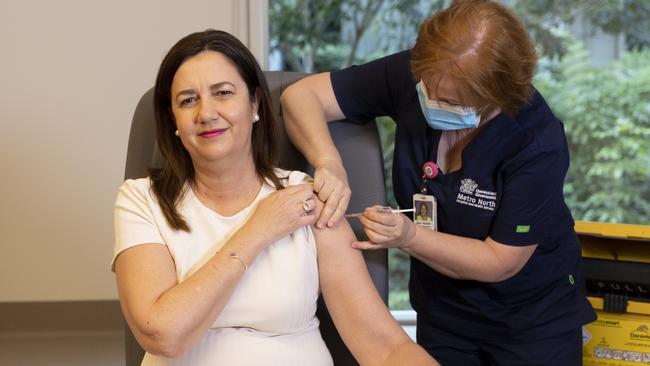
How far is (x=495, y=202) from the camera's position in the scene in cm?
177

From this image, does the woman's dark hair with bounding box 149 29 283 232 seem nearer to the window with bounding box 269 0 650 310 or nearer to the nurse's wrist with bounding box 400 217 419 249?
the nurse's wrist with bounding box 400 217 419 249

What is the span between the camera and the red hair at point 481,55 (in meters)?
1.57

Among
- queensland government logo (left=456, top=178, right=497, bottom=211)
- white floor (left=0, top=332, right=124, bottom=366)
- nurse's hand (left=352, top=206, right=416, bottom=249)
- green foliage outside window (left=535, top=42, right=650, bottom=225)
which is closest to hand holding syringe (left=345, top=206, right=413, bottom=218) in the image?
nurse's hand (left=352, top=206, right=416, bottom=249)

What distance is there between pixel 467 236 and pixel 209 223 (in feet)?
1.99

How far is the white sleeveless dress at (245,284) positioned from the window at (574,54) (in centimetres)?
157

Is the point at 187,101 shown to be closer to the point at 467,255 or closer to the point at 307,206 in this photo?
the point at 307,206

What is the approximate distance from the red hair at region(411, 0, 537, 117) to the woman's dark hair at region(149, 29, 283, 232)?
1.19 feet

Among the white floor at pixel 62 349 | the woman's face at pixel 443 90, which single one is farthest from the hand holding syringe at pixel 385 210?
the white floor at pixel 62 349

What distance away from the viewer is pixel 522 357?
185 centimetres

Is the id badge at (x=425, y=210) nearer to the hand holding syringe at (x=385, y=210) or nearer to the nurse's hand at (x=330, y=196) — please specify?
the hand holding syringe at (x=385, y=210)

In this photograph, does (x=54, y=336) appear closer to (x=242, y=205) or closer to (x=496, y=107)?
(x=242, y=205)

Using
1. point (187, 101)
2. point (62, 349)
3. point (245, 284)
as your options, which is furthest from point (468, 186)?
point (62, 349)

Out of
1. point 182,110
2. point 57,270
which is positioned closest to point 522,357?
point 182,110

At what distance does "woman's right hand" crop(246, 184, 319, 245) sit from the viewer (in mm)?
1586
